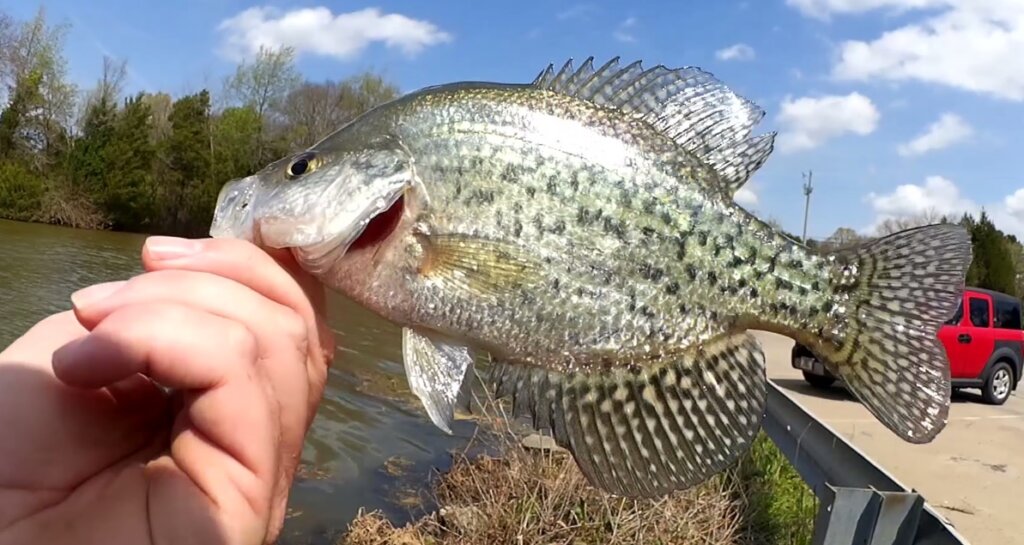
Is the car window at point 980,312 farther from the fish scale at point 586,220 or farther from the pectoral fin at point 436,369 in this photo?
the pectoral fin at point 436,369

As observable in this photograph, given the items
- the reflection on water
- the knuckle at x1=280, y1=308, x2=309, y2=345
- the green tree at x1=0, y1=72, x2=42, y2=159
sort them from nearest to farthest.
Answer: the knuckle at x1=280, y1=308, x2=309, y2=345
the reflection on water
the green tree at x1=0, y1=72, x2=42, y2=159

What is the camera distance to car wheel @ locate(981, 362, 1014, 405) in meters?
18.8

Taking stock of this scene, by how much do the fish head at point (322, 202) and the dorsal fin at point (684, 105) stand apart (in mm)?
519

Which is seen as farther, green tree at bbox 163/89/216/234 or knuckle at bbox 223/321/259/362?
green tree at bbox 163/89/216/234

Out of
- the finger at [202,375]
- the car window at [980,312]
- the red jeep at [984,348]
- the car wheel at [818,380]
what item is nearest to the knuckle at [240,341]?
the finger at [202,375]

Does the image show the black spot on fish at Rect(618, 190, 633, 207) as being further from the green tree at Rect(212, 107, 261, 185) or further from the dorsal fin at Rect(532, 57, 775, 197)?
the green tree at Rect(212, 107, 261, 185)

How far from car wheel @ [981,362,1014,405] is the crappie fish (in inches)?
776

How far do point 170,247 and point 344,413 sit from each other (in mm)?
13550

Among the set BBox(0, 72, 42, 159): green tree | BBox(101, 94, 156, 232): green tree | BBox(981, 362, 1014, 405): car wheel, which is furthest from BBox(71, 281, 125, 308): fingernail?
BBox(0, 72, 42, 159): green tree

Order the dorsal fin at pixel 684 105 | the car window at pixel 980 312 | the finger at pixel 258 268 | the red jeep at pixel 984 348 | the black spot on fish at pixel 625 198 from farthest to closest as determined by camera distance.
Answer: the car window at pixel 980 312 → the red jeep at pixel 984 348 → the dorsal fin at pixel 684 105 → the black spot on fish at pixel 625 198 → the finger at pixel 258 268

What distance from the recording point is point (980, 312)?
1752 cm

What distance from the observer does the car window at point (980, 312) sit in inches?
683

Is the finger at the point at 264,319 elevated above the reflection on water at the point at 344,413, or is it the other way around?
the finger at the point at 264,319

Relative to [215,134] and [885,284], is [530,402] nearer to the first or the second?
[885,284]
